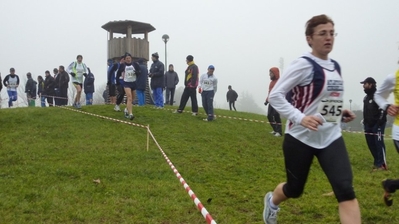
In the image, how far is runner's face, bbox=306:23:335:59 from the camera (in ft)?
12.5

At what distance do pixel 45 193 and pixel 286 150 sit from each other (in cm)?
389

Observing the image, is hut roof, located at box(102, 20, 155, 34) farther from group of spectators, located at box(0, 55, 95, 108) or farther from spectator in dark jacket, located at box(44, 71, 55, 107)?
spectator in dark jacket, located at box(44, 71, 55, 107)

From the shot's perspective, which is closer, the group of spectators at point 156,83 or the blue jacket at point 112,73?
the group of spectators at point 156,83

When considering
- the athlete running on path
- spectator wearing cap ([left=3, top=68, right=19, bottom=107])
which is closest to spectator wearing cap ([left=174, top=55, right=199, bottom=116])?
spectator wearing cap ([left=3, top=68, right=19, bottom=107])

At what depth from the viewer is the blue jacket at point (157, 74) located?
16.3 m

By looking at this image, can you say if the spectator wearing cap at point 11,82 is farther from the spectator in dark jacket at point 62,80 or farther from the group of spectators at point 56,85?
the spectator in dark jacket at point 62,80

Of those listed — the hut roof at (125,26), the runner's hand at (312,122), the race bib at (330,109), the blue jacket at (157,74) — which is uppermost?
the hut roof at (125,26)

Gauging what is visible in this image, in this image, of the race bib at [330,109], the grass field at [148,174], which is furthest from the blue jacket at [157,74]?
the race bib at [330,109]

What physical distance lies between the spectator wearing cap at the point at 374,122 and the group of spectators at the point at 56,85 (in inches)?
402

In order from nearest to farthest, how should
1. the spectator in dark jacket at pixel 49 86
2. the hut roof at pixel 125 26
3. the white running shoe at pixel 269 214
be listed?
the white running shoe at pixel 269 214 → the spectator in dark jacket at pixel 49 86 → the hut roof at pixel 125 26

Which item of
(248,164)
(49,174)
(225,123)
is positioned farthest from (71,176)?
(225,123)

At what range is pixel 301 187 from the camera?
13.2 feet

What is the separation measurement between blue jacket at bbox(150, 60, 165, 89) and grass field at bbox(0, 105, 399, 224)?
2975 millimetres

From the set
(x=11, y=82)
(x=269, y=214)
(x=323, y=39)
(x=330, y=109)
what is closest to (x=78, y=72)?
(x=11, y=82)
